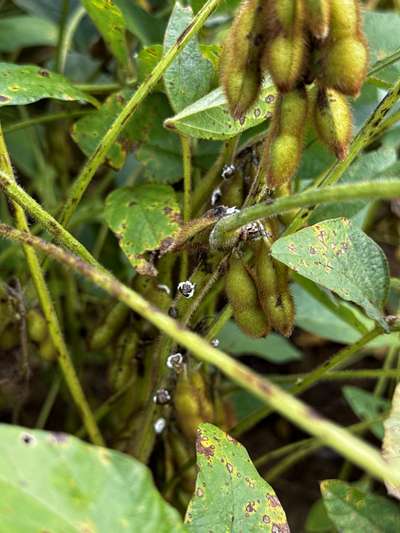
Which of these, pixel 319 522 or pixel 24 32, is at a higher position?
pixel 24 32

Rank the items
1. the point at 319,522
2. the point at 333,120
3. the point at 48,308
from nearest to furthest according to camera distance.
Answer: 1. the point at 333,120
2. the point at 48,308
3. the point at 319,522

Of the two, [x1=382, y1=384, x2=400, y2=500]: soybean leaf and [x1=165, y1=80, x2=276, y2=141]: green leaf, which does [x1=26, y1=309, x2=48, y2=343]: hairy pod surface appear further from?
[x1=382, y1=384, x2=400, y2=500]: soybean leaf

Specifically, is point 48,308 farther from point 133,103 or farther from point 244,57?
point 244,57

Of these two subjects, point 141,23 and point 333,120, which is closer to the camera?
point 333,120

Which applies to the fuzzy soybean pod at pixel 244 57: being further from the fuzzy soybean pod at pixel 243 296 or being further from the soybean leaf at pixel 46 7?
the soybean leaf at pixel 46 7

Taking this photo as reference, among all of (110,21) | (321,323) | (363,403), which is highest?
(110,21)

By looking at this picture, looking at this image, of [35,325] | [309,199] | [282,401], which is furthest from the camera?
[35,325]

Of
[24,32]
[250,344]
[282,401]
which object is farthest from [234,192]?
[24,32]

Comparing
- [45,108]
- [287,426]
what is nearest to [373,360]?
[287,426]

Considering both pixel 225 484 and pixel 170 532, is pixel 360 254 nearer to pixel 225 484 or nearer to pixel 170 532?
pixel 225 484
